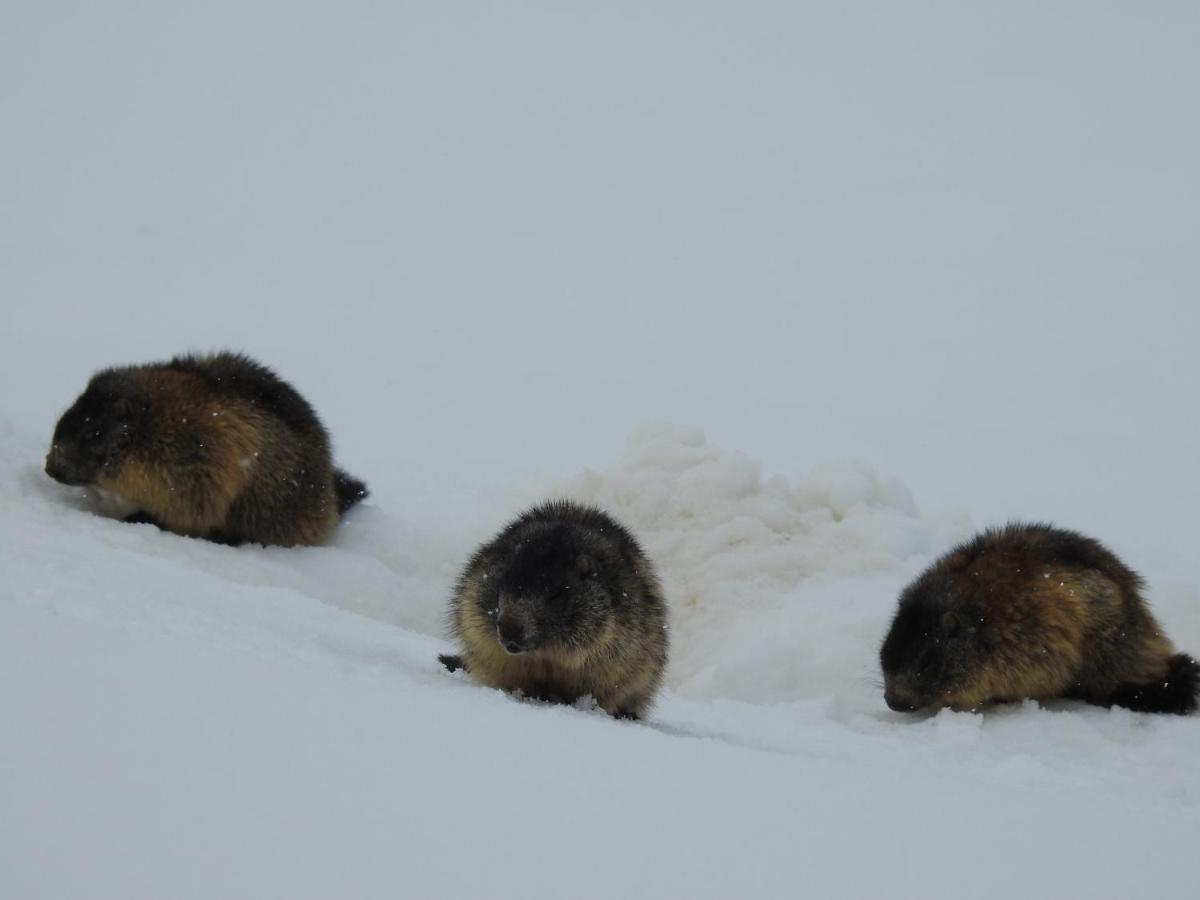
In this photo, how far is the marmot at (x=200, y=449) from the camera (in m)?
8.96

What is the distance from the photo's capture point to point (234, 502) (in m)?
9.35

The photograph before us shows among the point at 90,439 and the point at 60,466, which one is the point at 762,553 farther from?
the point at 60,466

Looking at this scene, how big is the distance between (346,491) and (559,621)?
5.46 metres

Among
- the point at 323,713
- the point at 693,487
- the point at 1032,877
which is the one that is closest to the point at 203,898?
the point at 323,713

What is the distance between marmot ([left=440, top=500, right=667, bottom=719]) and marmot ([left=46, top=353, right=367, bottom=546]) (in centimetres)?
337

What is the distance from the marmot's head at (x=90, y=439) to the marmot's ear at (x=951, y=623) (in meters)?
5.59

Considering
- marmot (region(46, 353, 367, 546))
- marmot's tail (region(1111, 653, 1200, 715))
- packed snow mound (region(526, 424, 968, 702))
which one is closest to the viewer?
marmot's tail (region(1111, 653, 1200, 715))

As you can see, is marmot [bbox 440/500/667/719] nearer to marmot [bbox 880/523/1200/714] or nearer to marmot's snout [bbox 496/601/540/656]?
marmot's snout [bbox 496/601/540/656]

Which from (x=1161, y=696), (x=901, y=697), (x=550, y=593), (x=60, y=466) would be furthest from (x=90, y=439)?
→ (x=1161, y=696)

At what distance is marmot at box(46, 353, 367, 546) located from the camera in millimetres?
8961

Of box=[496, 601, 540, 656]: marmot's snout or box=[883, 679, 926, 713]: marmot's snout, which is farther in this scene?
box=[883, 679, 926, 713]: marmot's snout

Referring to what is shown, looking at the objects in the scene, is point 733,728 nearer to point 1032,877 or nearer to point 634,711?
Answer: point 634,711

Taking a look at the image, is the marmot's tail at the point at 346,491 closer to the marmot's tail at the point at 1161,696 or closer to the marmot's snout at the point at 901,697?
the marmot's snout at the point at 901,697

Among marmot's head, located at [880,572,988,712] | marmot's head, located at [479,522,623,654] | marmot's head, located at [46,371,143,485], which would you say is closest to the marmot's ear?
marmot's head, located at [880,572,988,712]
